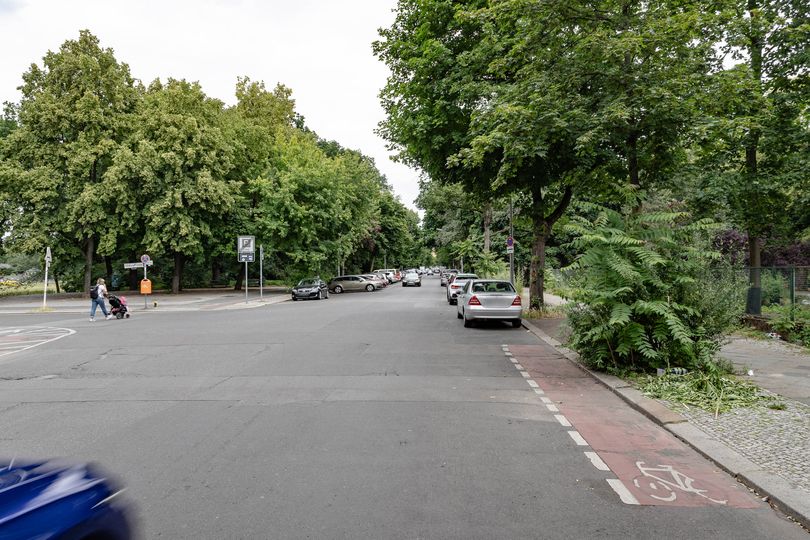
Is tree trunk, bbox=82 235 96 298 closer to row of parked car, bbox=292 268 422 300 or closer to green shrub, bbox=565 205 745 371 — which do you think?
row of parked car, bbox=292 268 422 300

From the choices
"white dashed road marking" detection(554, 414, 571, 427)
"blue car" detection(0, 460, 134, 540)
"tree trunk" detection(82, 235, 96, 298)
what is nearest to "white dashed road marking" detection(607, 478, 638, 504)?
"white dashed road marking" detection(554, 414, 571, 427)

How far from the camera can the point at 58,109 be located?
3453 cm

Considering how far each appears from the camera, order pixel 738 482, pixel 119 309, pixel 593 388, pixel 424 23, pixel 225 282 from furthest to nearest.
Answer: pixel 225 282 < pixel 119 309 < pixel 424 23 < pixel 593 388 < pixel 738 482

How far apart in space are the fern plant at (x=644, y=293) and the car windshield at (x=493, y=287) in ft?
27.2

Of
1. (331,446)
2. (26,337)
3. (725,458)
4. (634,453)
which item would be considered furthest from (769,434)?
(26,337)

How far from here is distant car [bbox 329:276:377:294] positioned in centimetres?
4556

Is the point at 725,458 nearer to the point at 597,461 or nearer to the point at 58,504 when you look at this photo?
the point at 597,461

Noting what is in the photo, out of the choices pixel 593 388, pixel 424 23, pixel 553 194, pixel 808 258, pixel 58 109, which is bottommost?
pixel 593 388

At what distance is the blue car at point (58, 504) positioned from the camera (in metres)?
2.16

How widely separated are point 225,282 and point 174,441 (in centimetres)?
5553

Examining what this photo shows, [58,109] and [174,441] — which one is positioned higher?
[58,109]

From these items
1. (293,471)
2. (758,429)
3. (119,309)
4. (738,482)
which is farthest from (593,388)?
(119,309)

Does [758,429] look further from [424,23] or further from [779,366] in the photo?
[424,23]

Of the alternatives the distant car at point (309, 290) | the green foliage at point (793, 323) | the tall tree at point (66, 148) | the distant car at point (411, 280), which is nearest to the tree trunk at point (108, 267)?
the tall tree at point (66, 148)
